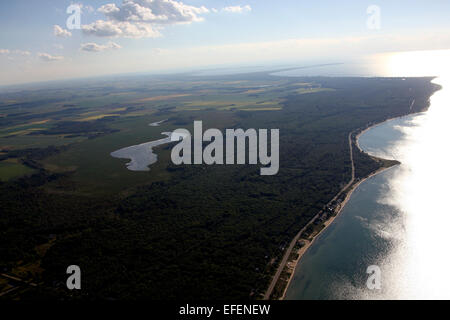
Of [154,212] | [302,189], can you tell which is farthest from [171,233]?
[302,189]

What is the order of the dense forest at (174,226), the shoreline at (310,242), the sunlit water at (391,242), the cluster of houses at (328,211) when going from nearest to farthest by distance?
the sunlit water at (391,242) → the dense forest at (174,226) → the shoreline at (310,242) → the cluster of houses at (328,211)

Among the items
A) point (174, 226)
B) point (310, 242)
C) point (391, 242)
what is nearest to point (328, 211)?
point (310, 242)

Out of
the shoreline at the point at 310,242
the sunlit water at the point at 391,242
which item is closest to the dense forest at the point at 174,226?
the shoreline at the point at 310,242

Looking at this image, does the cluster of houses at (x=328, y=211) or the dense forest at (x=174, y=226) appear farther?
the cluster of houses at (x=328, y=211)

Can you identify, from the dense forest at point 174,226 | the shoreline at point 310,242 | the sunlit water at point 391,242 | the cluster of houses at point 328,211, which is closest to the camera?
the sunlit water at point 391,242

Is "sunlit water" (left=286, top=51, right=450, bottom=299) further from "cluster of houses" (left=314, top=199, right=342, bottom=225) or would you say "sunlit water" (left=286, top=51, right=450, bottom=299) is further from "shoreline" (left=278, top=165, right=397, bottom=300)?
"cluster of houses" (left=314, top=199, right=342, bottom=225)

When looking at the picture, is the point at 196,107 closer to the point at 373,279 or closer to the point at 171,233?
the point at 171,233

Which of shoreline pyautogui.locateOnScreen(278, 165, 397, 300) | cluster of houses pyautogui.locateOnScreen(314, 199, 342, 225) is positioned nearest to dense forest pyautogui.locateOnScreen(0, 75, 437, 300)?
cluster of houses pyautogui.locateOnScreen(314, 199, 342, 225)

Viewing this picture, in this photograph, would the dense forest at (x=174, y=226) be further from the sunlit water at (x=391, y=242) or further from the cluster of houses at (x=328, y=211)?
the sunlit water at (x=391, y=242)
